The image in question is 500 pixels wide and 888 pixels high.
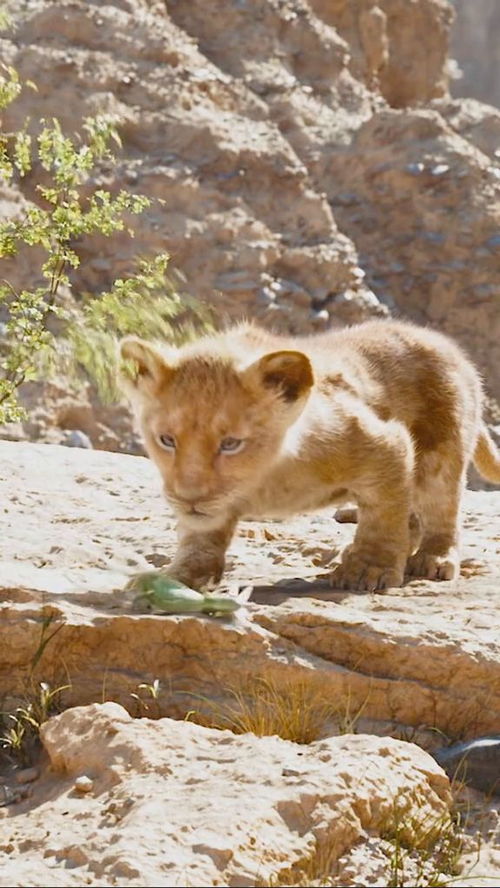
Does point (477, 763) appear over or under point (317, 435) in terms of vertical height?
under

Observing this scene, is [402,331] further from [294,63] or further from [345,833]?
[294,63]

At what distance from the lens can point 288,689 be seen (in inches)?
178

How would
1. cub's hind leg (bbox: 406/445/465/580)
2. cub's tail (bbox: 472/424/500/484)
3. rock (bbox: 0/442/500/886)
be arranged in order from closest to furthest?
rock (bbox: 0/442/500/886) < cub's hind leg (bbox: 406/445/465/580) < cub's tail (bbox: 472/424/500/484)

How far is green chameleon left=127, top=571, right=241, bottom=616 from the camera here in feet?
15.8

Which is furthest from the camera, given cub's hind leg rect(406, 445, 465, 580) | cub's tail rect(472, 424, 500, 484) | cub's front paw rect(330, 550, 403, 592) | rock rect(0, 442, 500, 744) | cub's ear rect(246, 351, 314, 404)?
cub's tail rect(472, 424, 500, 484)

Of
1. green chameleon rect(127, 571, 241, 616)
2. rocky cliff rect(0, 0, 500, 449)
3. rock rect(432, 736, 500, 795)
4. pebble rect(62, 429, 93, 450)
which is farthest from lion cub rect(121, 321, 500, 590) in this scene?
rocky cliff rect(0, 0, 500, 449)

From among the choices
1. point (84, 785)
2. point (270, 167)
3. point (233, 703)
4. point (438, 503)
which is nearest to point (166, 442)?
point (233, 703)

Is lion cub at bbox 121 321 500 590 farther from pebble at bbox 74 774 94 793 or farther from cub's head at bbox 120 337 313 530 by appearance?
pebble at bbox 74 774 94 793

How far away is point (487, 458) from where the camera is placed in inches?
281

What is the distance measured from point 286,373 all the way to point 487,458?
247 centimetres

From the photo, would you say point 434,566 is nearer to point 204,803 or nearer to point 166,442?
point 166,442

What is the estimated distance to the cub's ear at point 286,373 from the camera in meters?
4.91

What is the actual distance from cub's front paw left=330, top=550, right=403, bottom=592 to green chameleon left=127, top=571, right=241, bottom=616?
63cm

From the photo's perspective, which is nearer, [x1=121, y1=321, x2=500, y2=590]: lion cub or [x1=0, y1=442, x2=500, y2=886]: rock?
[x1=0, y1=442, x2=500, y2=886]: rock
